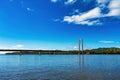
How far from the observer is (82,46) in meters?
90.6

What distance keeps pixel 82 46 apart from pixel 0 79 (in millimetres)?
63735

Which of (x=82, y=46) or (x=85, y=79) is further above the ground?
(x=82, y=46)

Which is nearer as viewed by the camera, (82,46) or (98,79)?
(98,79)

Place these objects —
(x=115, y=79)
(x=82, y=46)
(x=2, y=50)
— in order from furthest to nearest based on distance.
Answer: (x=2, y=50) → (x=82, y=46) → (x=115, y=79)

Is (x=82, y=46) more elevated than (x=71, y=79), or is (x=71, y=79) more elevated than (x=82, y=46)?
(x=82, y=46)

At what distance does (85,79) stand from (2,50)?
12497cm

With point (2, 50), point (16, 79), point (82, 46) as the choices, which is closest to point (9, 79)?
point (16, 79)

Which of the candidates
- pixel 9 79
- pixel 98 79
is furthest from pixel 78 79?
pixel 9 79

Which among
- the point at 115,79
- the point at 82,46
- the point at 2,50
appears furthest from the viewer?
the point at 2,50

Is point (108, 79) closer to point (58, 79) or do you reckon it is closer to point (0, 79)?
point (58, 79)

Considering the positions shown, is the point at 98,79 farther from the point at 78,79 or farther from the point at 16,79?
the point at 16,79

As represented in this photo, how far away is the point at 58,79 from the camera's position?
28844 millimetres

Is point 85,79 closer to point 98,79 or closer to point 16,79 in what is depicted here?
point 98,79

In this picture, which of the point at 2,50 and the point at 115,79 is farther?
the point at 2,50
